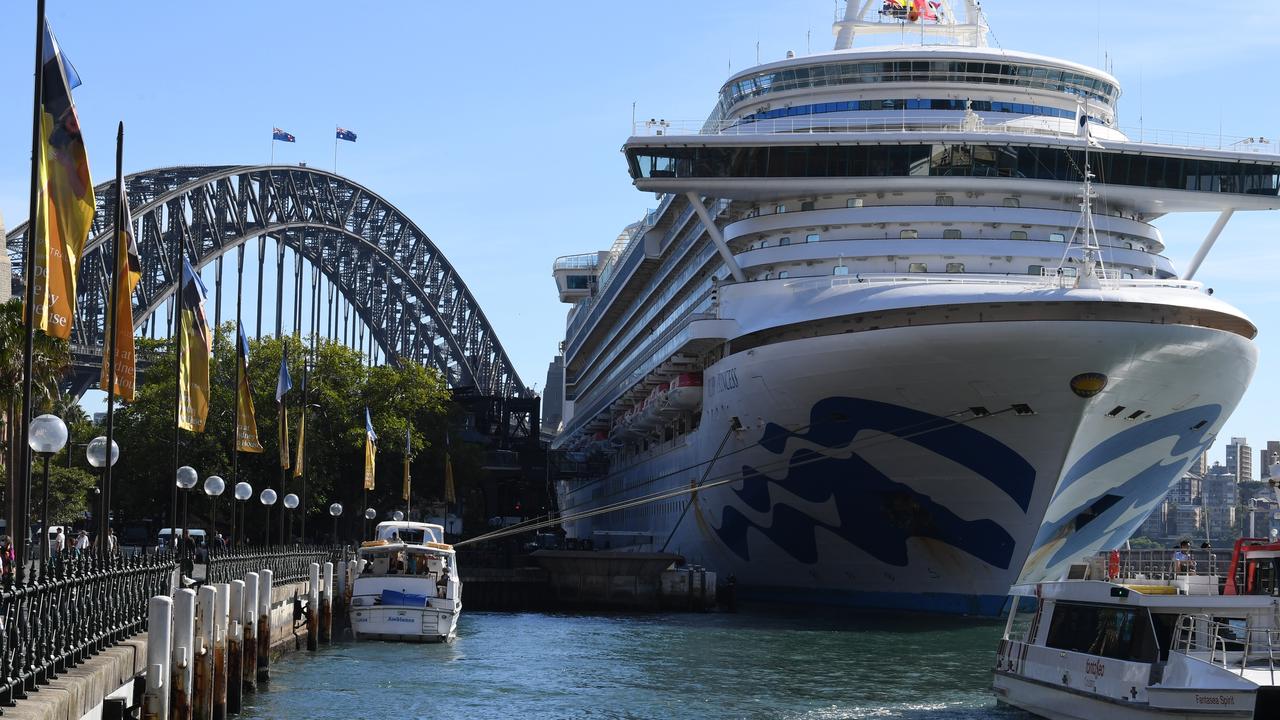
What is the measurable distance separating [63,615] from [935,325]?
24.8 meters

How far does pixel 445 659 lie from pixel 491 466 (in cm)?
6979

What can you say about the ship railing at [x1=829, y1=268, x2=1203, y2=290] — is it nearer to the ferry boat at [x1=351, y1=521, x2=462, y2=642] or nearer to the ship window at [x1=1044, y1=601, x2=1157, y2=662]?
the ship window at [x1=1044, y1=601, x2=1157, y2=662]

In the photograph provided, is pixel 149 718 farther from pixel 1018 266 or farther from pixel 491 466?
pixel 491 466

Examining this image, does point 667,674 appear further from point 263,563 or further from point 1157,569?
point 1157,569

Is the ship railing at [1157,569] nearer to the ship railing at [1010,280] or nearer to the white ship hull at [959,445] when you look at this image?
the white ship hull at [959,445]

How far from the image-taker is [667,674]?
110 ft

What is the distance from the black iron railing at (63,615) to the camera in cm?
1352

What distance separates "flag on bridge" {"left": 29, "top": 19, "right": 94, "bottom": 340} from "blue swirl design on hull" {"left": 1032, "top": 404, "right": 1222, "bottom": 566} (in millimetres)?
25777

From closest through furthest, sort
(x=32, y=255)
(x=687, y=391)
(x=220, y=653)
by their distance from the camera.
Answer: (x=32, y=255) → (x=220, y=653) → (x=687, y=391)

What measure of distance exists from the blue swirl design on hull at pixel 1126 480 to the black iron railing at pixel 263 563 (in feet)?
59.5

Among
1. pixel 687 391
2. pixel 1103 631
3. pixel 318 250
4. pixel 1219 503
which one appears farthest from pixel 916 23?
pixel 1219 503

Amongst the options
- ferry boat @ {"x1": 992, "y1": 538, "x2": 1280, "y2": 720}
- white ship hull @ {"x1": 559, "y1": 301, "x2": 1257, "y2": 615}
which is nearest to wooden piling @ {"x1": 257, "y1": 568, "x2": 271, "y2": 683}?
ferry boat @ {"x1": 992, "y1": 538, "x2": 1280, "y2": 720}

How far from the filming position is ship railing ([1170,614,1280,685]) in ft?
73.4

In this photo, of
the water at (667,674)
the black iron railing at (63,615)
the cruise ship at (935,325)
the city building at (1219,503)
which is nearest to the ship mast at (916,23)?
the cruise ship at (935,325)
